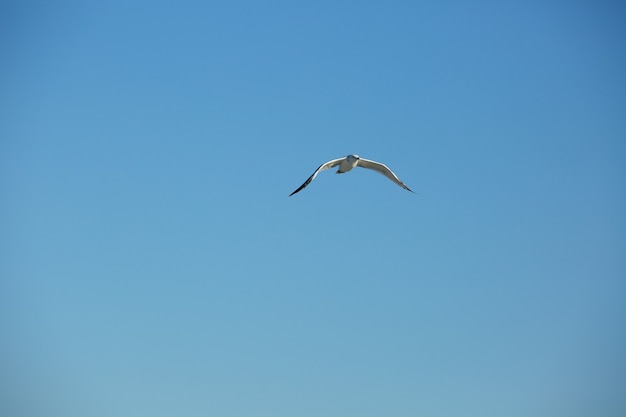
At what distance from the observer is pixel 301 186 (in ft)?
180

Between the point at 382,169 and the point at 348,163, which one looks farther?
the point at 382,169

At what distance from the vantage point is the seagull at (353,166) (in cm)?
5549

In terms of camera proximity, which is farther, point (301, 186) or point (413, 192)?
point (413, 192)

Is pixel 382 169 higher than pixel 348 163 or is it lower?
higher

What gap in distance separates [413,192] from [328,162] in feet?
20.6

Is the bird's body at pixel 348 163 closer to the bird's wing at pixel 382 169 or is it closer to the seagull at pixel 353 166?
the seagull at pixel 353 166

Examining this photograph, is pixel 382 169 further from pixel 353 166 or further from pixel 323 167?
pixel 323 167

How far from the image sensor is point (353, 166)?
190 ft

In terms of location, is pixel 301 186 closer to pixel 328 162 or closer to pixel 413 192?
pixel 328 162

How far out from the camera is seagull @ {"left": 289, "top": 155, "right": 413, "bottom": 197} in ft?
182

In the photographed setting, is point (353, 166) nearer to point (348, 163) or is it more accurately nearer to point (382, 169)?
point (348, 163)

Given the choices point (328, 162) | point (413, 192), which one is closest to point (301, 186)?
point (328, 162)

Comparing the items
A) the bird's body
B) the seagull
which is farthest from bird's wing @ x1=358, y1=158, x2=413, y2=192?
the bird's body

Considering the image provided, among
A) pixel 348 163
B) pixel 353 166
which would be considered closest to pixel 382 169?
pixel 353 166
